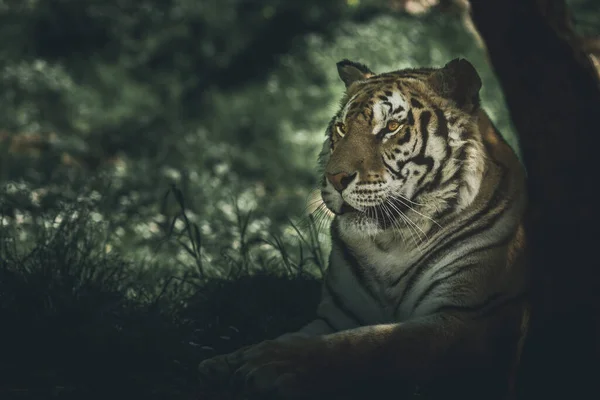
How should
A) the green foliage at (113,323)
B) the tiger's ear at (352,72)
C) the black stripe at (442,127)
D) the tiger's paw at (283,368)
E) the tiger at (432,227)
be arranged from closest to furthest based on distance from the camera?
the tiger's paw at (283,368) < the tiger at (432,227) < the green foliage at (113,323) < the black stripe at (442,127) < the tiger's ear at (352,72)

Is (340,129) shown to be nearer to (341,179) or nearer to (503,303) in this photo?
(341,179)

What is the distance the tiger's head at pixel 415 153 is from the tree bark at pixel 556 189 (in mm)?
265

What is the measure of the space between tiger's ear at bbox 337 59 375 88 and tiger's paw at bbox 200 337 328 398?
1.38 meters

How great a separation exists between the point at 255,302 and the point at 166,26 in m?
7.28

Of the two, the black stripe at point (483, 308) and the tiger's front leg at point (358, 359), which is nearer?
the tiger's front leg at point (358, 359)

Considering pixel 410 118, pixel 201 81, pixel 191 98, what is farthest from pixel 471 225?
pixel 201 81

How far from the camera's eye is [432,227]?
3992 millimetres

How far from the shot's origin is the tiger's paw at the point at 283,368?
3.44 metres

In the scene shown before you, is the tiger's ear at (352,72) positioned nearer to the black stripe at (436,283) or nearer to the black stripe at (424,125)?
the black stripe at (424,125)

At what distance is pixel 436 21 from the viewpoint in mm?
11961

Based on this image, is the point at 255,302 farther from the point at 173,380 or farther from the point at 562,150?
the point at 562,150

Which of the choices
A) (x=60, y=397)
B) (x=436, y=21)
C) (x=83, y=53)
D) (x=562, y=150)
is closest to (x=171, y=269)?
(x=60, y=397)

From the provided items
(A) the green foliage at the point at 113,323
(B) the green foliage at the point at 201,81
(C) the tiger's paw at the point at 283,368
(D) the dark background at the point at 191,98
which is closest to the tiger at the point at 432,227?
(C) the tiger's paw at the point at 283,368

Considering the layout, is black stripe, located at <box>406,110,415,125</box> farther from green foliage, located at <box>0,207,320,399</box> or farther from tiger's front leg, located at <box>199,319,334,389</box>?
green foliage, located at <box>0,207,320,399</box>
